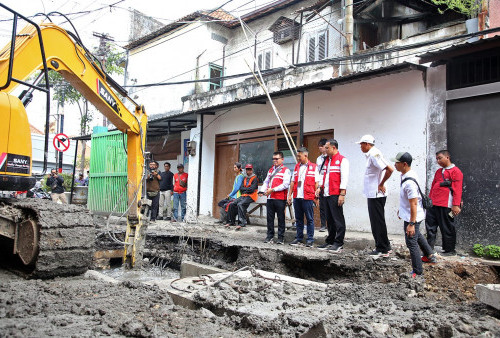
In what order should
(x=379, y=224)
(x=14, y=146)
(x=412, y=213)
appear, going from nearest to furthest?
(x=14, y=146)
(x=412, y=213)
(x=379, y=224)

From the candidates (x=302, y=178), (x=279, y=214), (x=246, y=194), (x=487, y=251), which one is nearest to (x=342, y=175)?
(x=302, y=178)

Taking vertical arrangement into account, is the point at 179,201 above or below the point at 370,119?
below

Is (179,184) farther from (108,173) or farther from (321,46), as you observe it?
(321,46)

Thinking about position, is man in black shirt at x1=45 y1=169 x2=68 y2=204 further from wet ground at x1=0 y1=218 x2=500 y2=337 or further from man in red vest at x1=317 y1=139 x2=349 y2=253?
man in red vest at x1=317 y1=139 x2=349 y2=253

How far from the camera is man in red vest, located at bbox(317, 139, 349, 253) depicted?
6.20 meters

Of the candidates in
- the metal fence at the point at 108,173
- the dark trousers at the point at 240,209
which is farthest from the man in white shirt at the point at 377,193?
the metal fence at the point at 108,173

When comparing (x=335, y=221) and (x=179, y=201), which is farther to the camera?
(x=179, y=201)

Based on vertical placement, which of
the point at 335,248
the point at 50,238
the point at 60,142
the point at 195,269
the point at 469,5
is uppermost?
the point at 469,5

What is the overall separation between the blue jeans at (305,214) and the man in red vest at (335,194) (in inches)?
11.7

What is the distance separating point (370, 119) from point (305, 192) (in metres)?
2.69

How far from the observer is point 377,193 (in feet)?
18.3

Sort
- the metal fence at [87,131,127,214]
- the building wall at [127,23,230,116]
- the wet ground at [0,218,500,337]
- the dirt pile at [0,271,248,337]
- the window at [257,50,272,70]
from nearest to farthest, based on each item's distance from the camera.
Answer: the dirt pile at [0,271,248,337] < the wet ground at [0,218,500,337] < the metal fence at [87,131,127,214] < the window at [257,50,272,70] < the building wall at [127,23,230,116]

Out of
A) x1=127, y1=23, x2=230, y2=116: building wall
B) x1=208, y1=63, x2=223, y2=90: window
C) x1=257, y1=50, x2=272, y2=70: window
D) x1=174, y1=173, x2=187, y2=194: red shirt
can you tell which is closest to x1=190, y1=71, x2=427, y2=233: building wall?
x1=174, y1=173, x2=187, y2=194: red shirt

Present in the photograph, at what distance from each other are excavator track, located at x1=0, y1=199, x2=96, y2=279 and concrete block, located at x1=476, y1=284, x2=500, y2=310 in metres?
3.91
